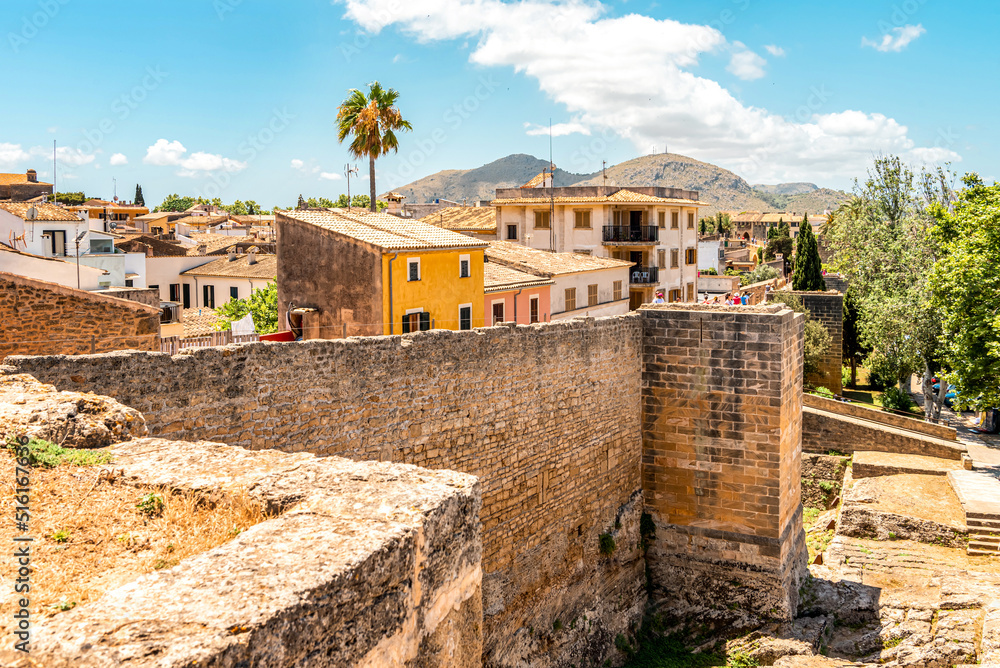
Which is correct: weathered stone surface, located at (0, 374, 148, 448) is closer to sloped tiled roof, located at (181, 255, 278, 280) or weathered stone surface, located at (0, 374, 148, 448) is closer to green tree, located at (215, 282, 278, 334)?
green tree, located at (215, 282, 278, 334)

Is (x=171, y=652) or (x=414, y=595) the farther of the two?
(x=414, y=595)

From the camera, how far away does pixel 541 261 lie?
96.4 feet

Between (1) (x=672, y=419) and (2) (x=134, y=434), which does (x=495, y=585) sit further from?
(2) (x=134, y=434)

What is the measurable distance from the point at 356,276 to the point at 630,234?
22.0 metres

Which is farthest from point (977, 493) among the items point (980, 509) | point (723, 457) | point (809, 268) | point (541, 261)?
point (809, 268)

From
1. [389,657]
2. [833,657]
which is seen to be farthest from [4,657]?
[833,657]

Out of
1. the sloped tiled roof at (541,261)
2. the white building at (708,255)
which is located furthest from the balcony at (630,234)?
the white building at (708,255)

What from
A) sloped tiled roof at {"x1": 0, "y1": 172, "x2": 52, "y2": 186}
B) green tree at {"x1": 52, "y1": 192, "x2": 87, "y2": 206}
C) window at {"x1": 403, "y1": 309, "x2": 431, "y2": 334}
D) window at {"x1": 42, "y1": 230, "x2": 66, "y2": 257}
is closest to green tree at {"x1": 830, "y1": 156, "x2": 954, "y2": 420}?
window at {"x1": 403, "y1": 309, "x2": 431, "y2": 334}

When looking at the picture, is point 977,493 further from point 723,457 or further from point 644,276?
point 644,276

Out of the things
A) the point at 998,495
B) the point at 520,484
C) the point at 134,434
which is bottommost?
the point at 998,495

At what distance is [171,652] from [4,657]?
52 cm

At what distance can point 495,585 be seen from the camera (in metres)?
11.2

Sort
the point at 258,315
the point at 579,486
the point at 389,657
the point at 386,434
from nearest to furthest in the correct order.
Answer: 1. the point at 389,657
2. the point at 386,434
3. the point at 579,486
4. the point at 258,315

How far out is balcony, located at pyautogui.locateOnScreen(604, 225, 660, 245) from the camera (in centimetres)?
3828
